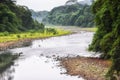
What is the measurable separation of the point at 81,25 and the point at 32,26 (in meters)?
51.2

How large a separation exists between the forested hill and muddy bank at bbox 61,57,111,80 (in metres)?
64.5

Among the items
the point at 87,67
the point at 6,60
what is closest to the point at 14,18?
the point at 6,60

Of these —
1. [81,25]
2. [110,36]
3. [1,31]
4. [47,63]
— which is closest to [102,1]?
[110,36]

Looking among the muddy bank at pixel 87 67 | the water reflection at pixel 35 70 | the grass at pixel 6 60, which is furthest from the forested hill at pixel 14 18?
the muddy bank at pixel 87 67

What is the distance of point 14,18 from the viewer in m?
Answer: 124

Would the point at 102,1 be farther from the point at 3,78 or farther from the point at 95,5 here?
the point at 3,78

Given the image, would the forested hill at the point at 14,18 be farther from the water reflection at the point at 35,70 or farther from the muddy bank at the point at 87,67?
the muddy bank at the point at 87,67

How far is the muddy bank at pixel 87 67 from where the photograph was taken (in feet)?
134

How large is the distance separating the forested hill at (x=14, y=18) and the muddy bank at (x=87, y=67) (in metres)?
64.5

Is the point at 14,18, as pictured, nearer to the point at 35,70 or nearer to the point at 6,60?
the point at 6,60

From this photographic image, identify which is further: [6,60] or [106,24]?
[6,60]

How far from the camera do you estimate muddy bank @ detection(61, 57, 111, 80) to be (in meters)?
40.8

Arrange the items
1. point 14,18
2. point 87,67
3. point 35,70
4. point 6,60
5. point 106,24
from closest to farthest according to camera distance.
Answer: point 87,67 → point 35,70 → point 106,24 → point 6,60 → point 14,18

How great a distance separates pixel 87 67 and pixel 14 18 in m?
80.4
